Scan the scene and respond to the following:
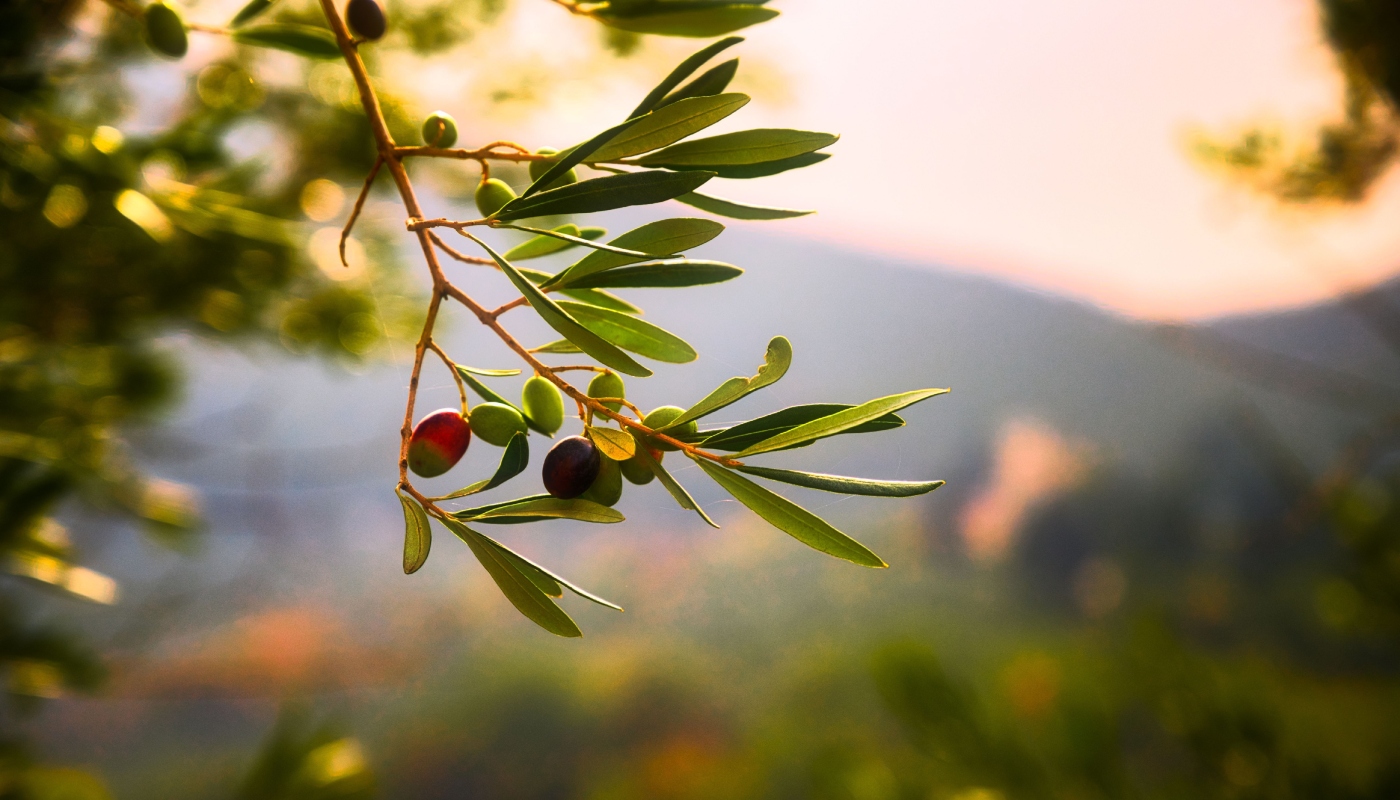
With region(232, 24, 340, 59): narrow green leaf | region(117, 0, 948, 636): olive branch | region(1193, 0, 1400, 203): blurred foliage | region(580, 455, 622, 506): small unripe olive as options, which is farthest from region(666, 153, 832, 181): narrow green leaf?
region(1193, 0, 1400, 203): blurred foliage

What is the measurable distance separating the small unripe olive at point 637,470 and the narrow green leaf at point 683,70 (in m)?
0.10

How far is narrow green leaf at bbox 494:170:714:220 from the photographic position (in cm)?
20

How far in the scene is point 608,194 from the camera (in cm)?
21

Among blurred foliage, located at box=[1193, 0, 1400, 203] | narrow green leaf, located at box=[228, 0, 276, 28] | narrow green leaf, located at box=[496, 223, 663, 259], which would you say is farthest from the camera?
blurred foliage, located at box=[1193, 0, 1400, 203]

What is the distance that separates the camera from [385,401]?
2016 millimetres

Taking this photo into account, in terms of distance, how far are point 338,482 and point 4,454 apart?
1.27 metres

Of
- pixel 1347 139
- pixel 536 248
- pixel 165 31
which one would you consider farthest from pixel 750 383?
pixel 1347 139

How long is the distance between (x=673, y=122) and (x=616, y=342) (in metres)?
0.07

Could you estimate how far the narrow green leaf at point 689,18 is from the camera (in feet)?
0.82

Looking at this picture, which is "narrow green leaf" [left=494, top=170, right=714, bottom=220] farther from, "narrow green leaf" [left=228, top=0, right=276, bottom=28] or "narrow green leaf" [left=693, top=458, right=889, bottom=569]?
"narrow green leaf" [left=228, top=0, right=276, bottom=28]

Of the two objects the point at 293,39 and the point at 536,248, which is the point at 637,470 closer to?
the point at 536,248

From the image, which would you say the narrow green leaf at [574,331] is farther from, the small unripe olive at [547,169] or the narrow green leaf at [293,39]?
the narrow green leaf at [293,39]

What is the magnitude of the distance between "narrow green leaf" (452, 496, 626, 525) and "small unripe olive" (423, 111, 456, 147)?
14 centimetres

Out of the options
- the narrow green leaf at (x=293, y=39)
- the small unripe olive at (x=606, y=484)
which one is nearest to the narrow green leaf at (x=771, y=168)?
the small unripe olive at (x=606, y=484)
